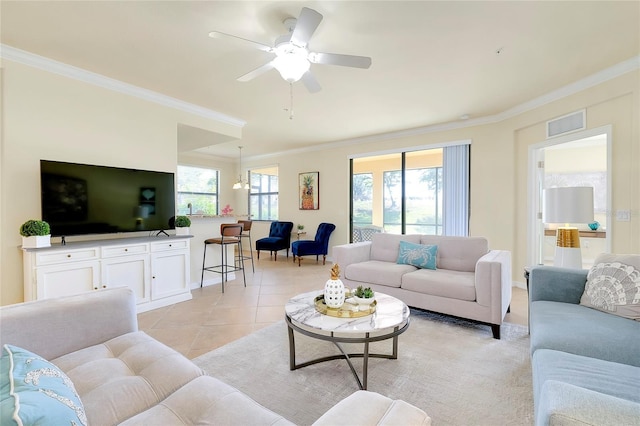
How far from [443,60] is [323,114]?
2.05 meters

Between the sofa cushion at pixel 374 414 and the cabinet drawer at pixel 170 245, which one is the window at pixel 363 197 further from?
the sofa cushion at pixel 374 414

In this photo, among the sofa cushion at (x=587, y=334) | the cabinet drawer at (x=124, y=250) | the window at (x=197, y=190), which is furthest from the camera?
the window at (x=197, y=190)

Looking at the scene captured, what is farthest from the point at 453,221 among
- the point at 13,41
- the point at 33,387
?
the point at 13,41

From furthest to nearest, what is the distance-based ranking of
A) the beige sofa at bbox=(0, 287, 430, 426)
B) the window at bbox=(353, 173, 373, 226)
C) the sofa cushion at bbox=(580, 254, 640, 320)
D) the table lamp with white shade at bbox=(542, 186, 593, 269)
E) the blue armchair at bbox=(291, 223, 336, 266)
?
1. the window at bbox=(353, 173, 373, 226)
2. the blue armchair at bbox=(291, 223, 336, 266)
3. the table lamp with white shade at bbox=(542, 186, 593, 269)
4. the sofa cushion at bbox=(580, 254, 640, 320)
5. the beige sofa at bbox=(0, 287, 430, 426)

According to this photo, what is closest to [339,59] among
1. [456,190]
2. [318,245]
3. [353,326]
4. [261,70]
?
[261,70]

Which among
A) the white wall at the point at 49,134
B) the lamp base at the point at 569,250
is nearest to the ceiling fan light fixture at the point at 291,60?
the white wall at the point at 49,134

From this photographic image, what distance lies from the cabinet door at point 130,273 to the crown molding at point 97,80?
1.99 metres

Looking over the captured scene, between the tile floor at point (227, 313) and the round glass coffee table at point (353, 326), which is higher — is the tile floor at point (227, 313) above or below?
below

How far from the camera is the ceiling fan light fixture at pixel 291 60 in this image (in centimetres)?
214

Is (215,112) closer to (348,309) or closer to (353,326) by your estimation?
(348,309)

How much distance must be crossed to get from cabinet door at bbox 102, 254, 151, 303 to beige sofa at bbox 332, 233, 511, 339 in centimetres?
233

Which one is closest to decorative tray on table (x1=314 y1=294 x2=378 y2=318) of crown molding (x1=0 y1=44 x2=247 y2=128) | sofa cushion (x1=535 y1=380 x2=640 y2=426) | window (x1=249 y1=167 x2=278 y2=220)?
sofa cushion (x1=535 y1=380 x2=640 y2=426)

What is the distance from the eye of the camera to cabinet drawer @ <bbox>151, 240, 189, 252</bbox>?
11.5 ft

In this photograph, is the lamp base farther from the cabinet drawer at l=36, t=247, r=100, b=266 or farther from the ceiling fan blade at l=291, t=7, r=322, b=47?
the cabinet drawer at l=36, t=247, r=100, b=266
